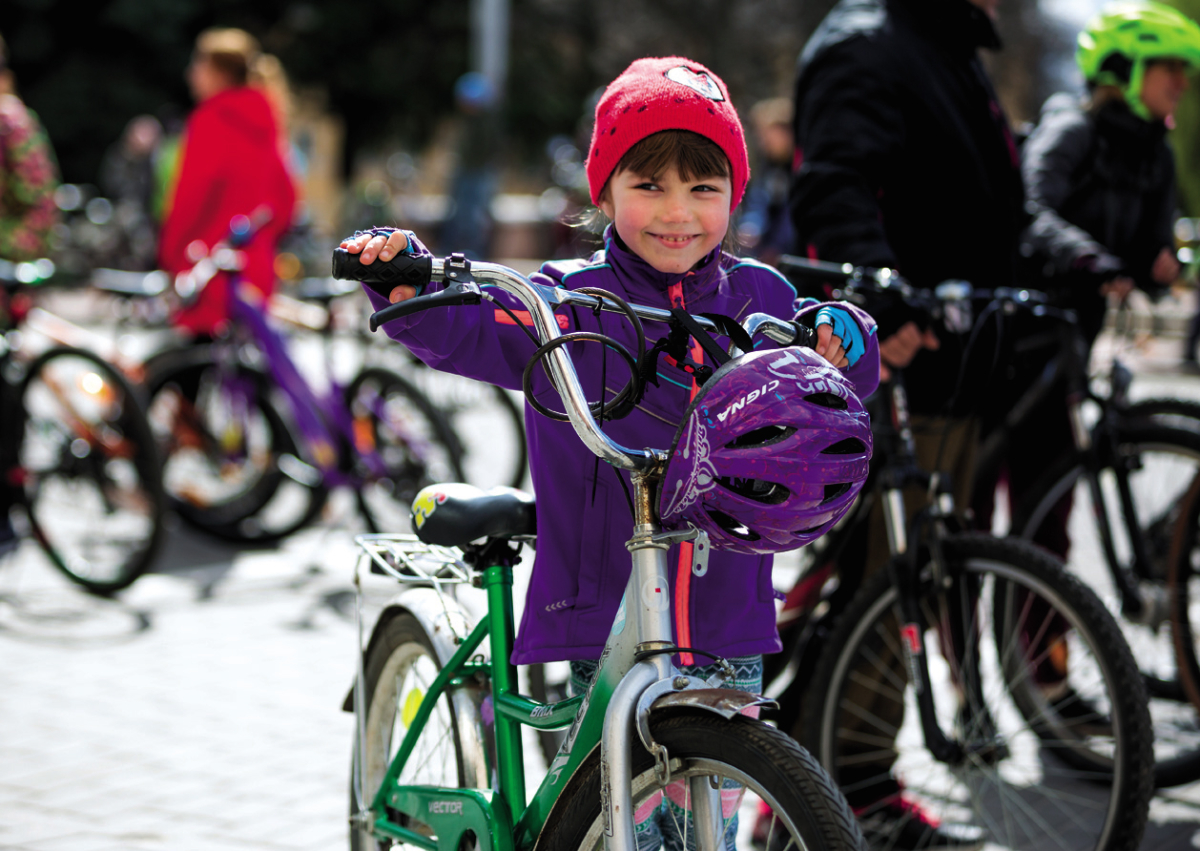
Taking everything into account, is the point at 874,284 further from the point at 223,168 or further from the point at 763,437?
the point at 223,168

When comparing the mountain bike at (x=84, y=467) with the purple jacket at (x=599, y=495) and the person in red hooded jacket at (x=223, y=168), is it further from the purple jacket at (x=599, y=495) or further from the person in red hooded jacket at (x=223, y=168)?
the purple jacket at (x=599, y=495)

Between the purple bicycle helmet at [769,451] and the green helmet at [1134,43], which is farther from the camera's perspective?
the green helmet at [1134,43]

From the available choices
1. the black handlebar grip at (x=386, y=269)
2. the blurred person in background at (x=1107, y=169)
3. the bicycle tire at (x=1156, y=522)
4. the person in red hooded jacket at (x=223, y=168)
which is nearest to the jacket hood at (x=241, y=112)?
the person in red hooded jacket at (x=223, y=168)

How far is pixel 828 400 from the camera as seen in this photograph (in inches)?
73.3

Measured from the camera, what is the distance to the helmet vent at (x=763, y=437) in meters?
1.82

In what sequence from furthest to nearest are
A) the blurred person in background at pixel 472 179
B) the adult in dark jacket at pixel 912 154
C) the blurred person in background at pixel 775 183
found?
the blurred person in background at pixel 472 179 < the blurred person in background at pixel 775 183 < the adult in dark jacket at pixel 912 154

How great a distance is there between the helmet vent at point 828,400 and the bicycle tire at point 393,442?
4420mm

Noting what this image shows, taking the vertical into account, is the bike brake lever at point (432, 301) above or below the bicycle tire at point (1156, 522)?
above

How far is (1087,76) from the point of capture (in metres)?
4.45

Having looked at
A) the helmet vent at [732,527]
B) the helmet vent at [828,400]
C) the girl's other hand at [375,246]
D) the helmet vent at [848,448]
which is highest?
the girl's other hand at [375,246]

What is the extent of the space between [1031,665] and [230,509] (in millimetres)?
4368

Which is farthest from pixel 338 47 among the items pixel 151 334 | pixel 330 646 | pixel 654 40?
pixel 330 646

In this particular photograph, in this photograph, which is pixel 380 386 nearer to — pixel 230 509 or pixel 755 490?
pixel 230 509

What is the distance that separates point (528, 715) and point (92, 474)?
13.9 ft
